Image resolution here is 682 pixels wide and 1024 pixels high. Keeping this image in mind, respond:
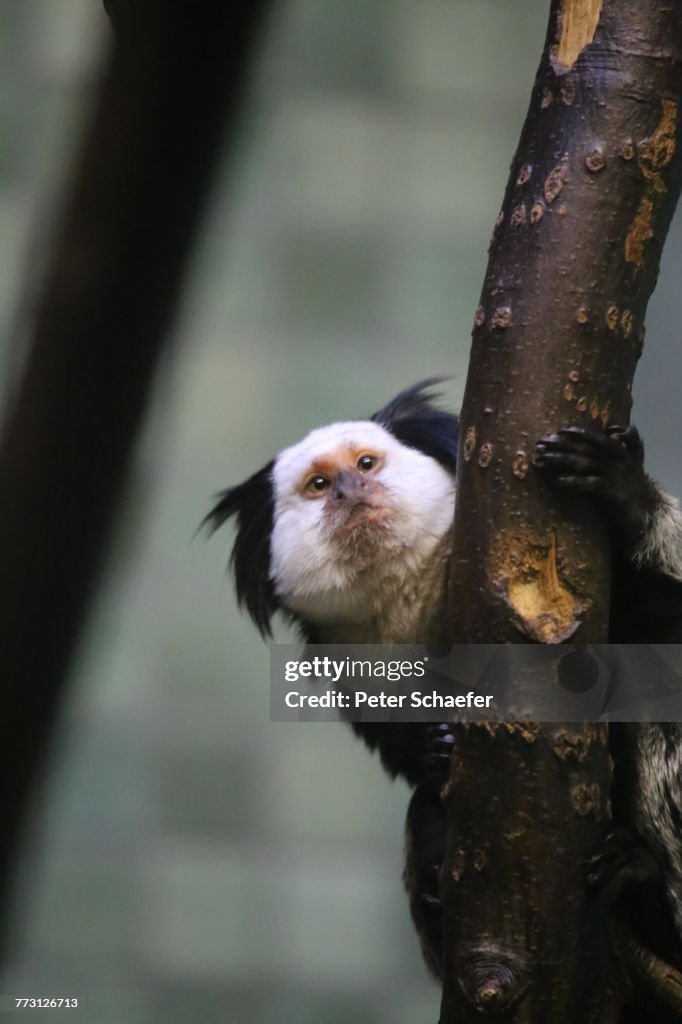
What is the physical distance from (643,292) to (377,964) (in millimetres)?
2166

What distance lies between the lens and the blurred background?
3.00 meters

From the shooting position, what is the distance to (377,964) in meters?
2.99

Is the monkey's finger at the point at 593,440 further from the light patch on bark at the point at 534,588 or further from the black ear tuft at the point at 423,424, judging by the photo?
the black ear tuft at the point at 423,424

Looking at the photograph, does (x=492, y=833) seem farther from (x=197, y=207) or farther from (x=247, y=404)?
(x=247, y=404)

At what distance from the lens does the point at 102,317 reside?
16.8 inches

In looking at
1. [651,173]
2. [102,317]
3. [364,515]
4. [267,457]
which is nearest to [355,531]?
[364,515]

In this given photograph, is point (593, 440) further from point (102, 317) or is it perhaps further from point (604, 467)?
point (102, 317)

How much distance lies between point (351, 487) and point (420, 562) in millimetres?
188

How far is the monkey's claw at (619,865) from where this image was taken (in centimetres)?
137

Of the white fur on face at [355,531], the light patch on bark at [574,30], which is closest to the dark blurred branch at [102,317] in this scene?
the light patch on bark at [574,30]

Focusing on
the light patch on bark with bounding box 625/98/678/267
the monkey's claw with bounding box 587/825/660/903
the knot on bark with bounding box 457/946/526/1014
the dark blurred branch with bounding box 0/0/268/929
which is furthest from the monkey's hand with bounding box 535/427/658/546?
the dark blurred branch with bounding box 0/0/268/929

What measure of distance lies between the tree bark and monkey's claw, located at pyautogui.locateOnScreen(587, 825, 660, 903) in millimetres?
29

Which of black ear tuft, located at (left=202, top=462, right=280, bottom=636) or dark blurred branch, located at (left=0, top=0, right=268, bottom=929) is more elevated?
black ear tuft, located at (left=202, top=462, right=280, bottom=636)

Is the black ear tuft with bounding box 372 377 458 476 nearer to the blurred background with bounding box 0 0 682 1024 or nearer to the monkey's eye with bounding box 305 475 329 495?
the monkey's eye with bounding box 305 475 329 495
